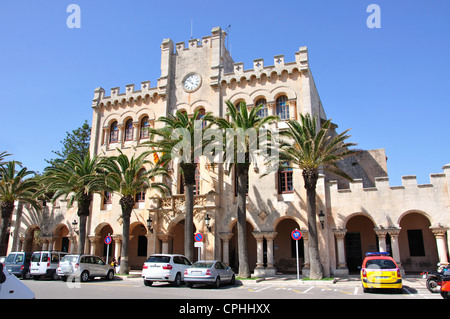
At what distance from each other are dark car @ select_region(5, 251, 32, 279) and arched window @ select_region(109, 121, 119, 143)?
1265 centimetres

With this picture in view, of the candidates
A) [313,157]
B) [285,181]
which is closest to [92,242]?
A: [285,181]

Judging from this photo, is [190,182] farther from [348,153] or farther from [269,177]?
[348,153]

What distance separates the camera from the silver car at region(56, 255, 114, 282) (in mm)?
19719

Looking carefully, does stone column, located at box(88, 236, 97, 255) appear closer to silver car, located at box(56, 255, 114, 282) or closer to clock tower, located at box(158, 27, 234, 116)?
silver car, located at box(56, 255, 114, 282)

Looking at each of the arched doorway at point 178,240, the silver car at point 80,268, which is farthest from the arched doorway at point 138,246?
the silver car at point 80,268

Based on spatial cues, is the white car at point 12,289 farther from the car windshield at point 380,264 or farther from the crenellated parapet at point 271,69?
the crenellated parapet at point 271,69

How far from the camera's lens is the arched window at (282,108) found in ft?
90.6

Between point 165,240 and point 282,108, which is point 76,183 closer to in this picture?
point 165,240

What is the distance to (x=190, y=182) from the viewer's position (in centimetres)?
2439

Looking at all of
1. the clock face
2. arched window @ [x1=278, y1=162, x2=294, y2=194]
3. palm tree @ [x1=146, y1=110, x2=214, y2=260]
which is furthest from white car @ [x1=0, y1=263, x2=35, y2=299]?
the clock face

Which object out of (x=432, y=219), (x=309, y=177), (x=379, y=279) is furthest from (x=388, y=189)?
(x=379, y=279)

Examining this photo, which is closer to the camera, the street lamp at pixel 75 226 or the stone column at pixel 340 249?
the stone column at pixel 340 249

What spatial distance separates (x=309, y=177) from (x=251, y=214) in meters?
5.69

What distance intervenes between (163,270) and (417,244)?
17.9 m
